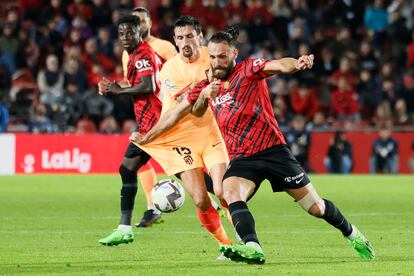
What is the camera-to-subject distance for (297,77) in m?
25.8

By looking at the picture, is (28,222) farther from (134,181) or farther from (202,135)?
(202,135)

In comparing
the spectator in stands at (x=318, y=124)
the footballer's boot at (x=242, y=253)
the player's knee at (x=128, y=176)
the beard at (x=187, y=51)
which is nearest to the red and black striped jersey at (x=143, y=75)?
the player's knee at (x=128, y=176)

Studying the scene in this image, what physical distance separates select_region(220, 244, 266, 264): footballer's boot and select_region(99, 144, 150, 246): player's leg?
2.60 m

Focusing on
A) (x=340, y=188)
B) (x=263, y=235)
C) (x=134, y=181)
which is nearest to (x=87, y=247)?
(x=134, y=181)

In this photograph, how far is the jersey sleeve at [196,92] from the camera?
30.5 feet

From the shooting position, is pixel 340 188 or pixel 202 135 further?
pixel 340 188

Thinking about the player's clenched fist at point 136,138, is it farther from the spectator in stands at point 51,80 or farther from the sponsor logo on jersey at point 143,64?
the spectator in stands at point 51,80

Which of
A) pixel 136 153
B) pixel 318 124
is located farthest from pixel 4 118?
pixel 136 153

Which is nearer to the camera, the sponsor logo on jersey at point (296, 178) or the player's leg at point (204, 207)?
the sponsor logo on jersey at point (296, 178)

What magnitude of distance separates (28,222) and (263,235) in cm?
312

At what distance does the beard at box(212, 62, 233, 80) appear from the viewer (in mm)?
9023

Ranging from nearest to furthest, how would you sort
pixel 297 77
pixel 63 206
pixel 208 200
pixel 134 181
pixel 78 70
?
pixel 208 200, pixel 134 181, pixel 63 206, pixel 78 70, pixel 297 77

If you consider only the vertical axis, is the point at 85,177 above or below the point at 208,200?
below

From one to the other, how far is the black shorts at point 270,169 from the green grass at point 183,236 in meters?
0.67
